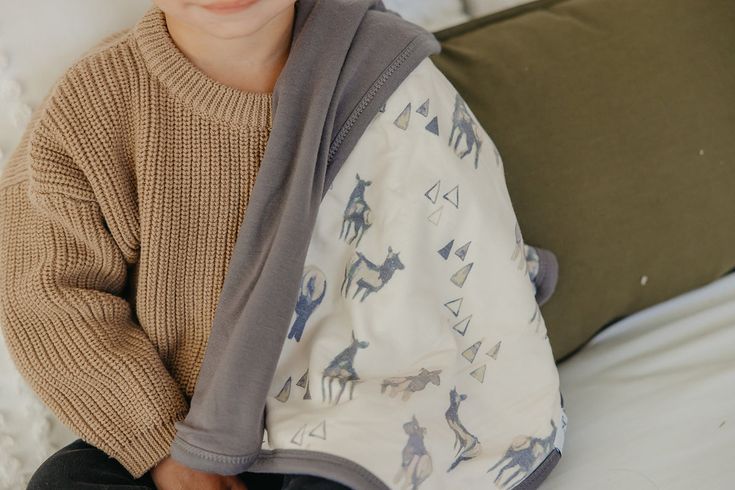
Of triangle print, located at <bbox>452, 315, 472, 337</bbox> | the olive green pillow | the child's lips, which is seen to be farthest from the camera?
Result: the olive green pillow

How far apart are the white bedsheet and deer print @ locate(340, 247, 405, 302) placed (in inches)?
11.1

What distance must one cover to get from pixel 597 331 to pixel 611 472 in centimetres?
23

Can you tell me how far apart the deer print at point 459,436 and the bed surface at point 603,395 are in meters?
0.10

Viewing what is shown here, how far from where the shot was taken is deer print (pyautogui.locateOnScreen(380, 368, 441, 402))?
0.77m

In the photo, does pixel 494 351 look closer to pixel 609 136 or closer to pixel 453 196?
pixel 453 196

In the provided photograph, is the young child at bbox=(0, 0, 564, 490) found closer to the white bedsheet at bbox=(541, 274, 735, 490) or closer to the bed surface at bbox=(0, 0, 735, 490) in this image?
the bed surface at bbox=(0, 0, 735, 490)

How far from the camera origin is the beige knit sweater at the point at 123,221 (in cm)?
78

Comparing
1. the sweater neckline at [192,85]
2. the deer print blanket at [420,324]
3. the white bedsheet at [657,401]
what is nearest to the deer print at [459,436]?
the deer print blanket at [420,324]

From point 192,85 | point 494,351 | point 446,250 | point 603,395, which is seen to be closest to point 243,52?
point 192,85

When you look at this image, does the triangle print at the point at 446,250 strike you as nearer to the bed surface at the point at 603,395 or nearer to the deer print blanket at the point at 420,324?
the deer print blanket at the point at 420,324

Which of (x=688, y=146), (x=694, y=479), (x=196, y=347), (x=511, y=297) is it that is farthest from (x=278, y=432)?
(x=688, y=146)

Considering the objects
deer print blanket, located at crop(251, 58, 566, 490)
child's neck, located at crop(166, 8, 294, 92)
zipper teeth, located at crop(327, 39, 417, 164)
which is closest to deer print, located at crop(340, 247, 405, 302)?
deer print blanket, located at crop(251, 58, 566, 490)

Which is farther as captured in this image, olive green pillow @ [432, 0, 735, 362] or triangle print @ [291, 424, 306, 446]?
olive green pillow @ [432, 0, 735, 362]

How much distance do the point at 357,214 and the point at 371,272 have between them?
2.4 inches
